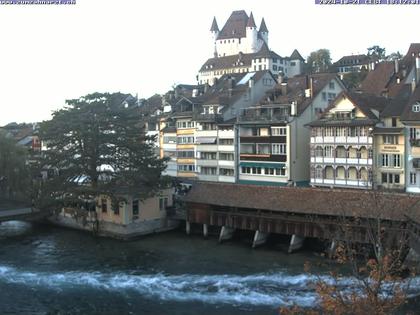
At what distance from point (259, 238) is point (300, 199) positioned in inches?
185

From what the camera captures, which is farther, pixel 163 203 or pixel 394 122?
pixel 163 203

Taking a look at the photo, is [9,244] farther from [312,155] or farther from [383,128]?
[383,128]

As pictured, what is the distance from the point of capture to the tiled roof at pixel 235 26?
→ 545 feet

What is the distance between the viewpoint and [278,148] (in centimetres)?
6222

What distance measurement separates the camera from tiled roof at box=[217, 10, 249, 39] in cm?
16612

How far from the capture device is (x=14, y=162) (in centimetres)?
6588

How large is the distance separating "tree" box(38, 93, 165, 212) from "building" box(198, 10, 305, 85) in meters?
78.8

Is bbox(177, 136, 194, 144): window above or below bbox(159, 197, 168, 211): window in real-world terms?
above

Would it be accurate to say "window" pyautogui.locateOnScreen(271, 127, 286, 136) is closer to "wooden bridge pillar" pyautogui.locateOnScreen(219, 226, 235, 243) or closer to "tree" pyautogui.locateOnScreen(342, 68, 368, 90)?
"wooden bridge pillar" pyautogui.locateOnScreen(219, 226, 235, 243)

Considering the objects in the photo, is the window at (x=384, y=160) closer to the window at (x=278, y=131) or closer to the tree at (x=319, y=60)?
the window at (x=278, y=131)

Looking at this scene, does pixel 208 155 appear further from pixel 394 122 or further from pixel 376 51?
pixel 376 51

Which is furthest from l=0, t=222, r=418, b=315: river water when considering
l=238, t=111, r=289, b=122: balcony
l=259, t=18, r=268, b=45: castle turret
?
l=259, t=18, r=268, b=45: castle turret

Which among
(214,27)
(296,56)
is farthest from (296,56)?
(214,27)

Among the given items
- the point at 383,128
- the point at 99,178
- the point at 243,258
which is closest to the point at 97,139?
the point at 99,178
